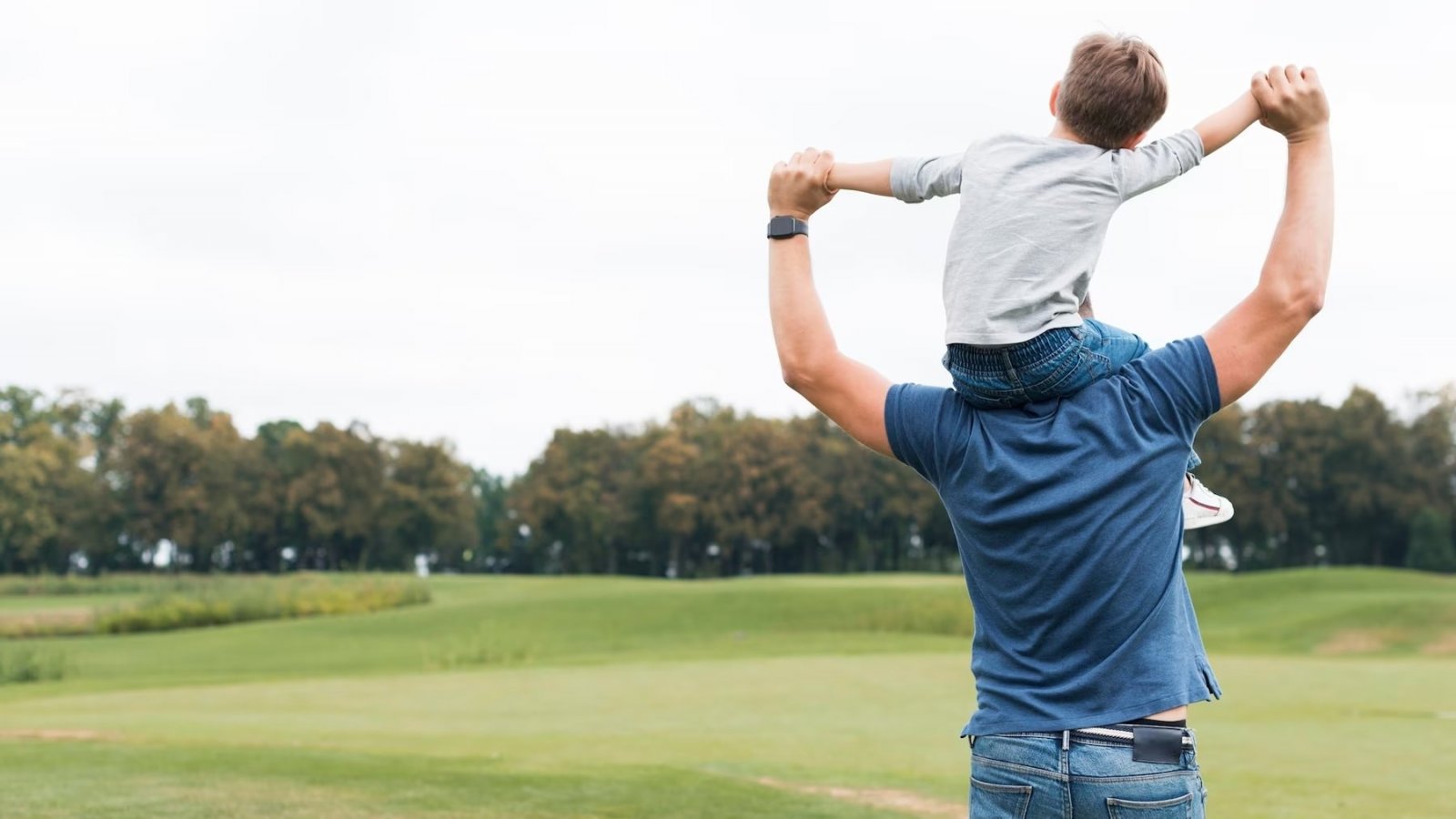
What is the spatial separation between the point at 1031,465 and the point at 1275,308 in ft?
1.44

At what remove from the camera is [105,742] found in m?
12.2

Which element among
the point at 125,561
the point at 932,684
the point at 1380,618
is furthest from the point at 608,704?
the point at 125,561

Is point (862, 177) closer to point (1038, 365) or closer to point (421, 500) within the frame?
point (1038, 365)

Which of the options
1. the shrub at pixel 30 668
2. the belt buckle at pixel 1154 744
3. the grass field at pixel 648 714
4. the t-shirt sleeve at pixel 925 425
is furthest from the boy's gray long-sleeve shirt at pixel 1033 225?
the shrub at pixel 30 668

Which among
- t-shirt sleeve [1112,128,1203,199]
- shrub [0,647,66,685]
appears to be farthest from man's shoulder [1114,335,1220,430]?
shrub [0,647,66,685]

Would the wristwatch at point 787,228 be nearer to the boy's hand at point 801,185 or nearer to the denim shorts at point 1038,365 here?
the boy's hand at point 801,185

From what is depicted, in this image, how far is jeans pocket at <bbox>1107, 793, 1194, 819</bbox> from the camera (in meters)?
1.97

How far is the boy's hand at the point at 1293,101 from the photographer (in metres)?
2.14

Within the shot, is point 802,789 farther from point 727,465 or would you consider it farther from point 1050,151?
point 727,465

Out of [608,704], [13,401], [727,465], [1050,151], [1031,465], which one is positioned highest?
[13,401]

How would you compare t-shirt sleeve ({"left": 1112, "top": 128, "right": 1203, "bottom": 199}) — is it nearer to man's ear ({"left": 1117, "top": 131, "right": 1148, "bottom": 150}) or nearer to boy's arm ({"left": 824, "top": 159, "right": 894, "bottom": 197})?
man's ear ({"left": 1117, "top": 131, "right": 1148, "bottom": 150})

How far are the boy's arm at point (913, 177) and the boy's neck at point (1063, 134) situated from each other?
16 centimetres

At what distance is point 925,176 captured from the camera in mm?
2154

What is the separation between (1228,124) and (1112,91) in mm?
237
